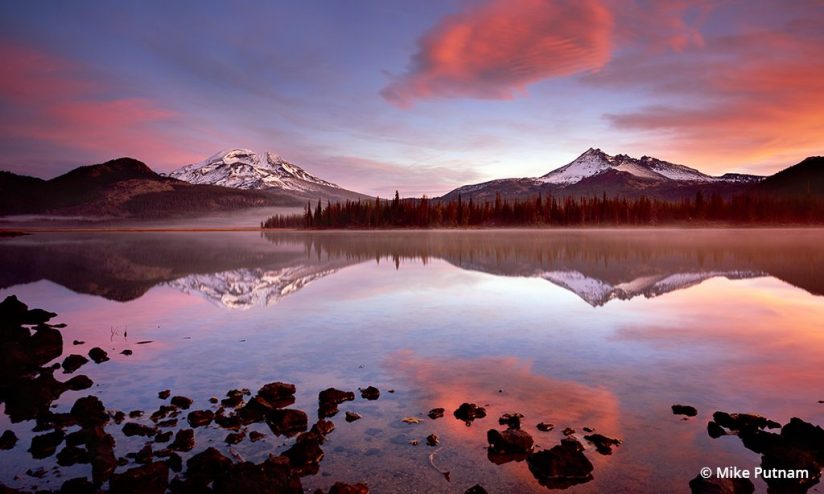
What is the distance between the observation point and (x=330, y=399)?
11102mm

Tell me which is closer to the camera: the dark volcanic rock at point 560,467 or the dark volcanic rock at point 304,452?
the dark volcanic rock at point 560,467

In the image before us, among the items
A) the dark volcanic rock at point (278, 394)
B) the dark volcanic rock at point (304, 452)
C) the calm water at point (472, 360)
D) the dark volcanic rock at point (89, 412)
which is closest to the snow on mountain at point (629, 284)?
the calm water at point (472, 360)

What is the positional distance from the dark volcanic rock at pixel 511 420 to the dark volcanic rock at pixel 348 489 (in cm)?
349

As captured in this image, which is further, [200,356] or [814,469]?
[200,356]

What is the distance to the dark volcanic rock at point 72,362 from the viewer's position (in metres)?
14.4

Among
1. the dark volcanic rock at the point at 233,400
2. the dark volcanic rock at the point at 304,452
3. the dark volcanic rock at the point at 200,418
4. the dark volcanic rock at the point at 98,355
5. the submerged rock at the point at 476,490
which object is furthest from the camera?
the dark volcanic rock at the point at 98,355

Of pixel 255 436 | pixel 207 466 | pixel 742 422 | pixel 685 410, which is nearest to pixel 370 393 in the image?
pixel 255 436

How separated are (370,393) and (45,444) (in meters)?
6.33

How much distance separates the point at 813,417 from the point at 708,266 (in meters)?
37.4

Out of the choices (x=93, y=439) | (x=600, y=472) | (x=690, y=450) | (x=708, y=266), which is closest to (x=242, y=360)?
(x=93, y=439)

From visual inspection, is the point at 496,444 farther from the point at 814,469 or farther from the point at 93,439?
the point at 93,439

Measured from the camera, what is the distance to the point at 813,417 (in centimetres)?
1021

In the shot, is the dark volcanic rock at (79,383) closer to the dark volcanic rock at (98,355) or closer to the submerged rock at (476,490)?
the dark volcanic rock at (98,355)

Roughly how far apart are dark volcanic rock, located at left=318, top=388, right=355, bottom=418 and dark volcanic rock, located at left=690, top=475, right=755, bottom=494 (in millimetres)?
6705
